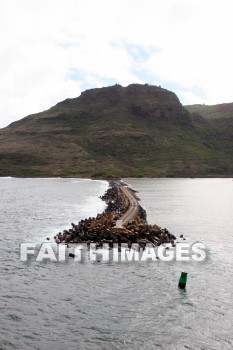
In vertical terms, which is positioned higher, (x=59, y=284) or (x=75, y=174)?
(x=75, y=174)

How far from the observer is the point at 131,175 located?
197250mm

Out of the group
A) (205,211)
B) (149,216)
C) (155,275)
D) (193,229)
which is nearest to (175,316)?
(155,275)

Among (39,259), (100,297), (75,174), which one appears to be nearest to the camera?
(100,297)

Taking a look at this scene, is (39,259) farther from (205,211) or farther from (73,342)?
Result: (205,211)

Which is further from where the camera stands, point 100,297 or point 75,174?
point 75,174

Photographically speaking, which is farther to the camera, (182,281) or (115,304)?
(182,281)

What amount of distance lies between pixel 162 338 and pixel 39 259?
15.4 metres

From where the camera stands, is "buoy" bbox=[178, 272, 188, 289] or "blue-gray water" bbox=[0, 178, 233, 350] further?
"buoy" bbox=[178, 272, 188, 289]

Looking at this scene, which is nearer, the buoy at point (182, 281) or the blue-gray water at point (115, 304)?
the blue-gray water at point (115, 304)

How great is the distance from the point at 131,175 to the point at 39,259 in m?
166

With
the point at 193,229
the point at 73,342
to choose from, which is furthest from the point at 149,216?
the point at 73,342

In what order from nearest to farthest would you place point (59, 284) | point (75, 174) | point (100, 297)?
point (100, 297) → point (59, 284) → point (75, 174)

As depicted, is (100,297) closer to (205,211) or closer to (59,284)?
(59,284)

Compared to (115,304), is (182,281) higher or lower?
higher
